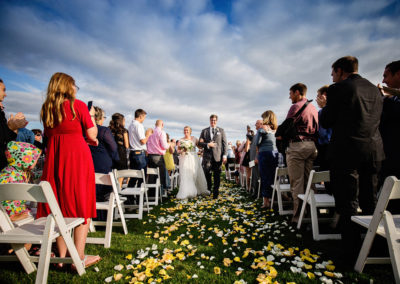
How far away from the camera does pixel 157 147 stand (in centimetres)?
648

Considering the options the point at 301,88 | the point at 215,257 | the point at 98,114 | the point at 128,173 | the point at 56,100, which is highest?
the point at 301,88

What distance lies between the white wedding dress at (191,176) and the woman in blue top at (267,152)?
8.57ft

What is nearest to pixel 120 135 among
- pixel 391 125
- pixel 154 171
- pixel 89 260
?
pixel 154 171

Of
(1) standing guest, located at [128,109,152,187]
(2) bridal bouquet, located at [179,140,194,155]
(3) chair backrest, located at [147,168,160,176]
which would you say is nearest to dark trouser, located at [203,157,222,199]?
(2) bridal bouquet, located at [179,140,194,155]

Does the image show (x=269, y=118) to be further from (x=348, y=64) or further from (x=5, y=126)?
(x=5, y=126)

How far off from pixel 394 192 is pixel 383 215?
0.26m

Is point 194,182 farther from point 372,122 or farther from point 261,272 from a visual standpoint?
point 372,122

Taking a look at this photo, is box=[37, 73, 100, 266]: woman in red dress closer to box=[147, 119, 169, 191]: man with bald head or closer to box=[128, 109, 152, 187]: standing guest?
box=[128, 109, 152, 187]: standing guest

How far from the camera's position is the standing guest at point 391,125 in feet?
8.00

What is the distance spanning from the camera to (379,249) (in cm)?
252

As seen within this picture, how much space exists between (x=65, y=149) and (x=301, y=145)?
375 cm

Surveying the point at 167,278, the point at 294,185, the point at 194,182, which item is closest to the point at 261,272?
the point at 167,278

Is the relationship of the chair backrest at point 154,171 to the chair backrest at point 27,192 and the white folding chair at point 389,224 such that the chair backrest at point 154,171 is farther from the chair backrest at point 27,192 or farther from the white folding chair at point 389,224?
the white folding chair at point 389,224

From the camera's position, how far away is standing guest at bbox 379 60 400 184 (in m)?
2.44
